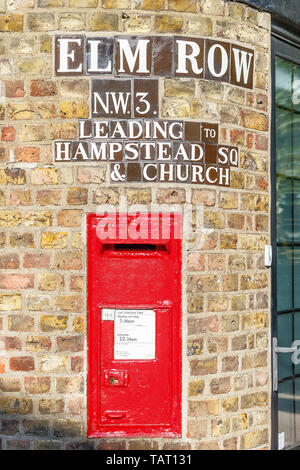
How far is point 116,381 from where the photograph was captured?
3604 millimetres

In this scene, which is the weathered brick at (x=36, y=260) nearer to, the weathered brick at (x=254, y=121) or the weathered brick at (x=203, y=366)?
the weathered brick at (x=203, y=366)

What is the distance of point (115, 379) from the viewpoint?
3.61m

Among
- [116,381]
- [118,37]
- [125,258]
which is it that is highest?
[118,37]

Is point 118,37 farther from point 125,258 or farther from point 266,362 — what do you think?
point 266,362

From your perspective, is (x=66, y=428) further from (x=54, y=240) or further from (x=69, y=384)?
(x=54, y=240)

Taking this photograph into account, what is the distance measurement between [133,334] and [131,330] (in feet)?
0.09

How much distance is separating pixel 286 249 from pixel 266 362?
36.5 inches

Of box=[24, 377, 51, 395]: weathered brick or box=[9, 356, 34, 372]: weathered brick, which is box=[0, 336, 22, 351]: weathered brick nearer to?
box=[9, 356, 34, 372]: weathered brick

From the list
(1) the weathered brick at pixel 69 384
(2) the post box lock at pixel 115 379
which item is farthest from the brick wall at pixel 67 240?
(2) the post box lock at pixel 115 379

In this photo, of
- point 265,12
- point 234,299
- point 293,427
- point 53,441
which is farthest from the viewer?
point 293,427

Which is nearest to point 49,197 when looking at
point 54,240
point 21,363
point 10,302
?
point 54,240

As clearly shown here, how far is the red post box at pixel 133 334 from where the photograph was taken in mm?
3607

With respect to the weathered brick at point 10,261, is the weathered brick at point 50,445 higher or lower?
lower
